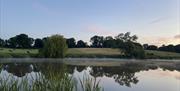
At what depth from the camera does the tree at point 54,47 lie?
54.5m

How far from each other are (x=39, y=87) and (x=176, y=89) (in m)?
11.0

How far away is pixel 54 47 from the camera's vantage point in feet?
182

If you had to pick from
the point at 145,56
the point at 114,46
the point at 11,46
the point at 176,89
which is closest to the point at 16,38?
the point at 11,46

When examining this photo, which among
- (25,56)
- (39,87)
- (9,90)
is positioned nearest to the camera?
(9,90)

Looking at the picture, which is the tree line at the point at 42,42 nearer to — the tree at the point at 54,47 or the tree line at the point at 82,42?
the tree line at the point at 82,42

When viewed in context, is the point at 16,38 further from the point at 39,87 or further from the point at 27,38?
the point at 39,87

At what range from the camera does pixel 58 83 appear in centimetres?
746

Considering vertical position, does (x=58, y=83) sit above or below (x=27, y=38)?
below

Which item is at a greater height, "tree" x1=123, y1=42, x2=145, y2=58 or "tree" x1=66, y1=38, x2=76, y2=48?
"tree" x1=66, y1=38, x2=76, y2=48

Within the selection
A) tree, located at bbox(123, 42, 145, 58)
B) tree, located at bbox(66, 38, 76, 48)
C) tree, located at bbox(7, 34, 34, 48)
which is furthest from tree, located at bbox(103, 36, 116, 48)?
tree, located at bbox(7, 34, 34, 48)

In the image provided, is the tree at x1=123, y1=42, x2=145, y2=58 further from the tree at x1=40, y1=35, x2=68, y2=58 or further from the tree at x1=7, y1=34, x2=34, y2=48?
the tree at x1=40, y1=35, x2=68, y2=58

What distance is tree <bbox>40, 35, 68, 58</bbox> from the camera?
54.5m

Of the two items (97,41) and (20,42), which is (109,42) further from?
(20,42)

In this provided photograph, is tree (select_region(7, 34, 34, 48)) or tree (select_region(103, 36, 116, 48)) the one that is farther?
tree (select_region(103, 36, 116, 48))
